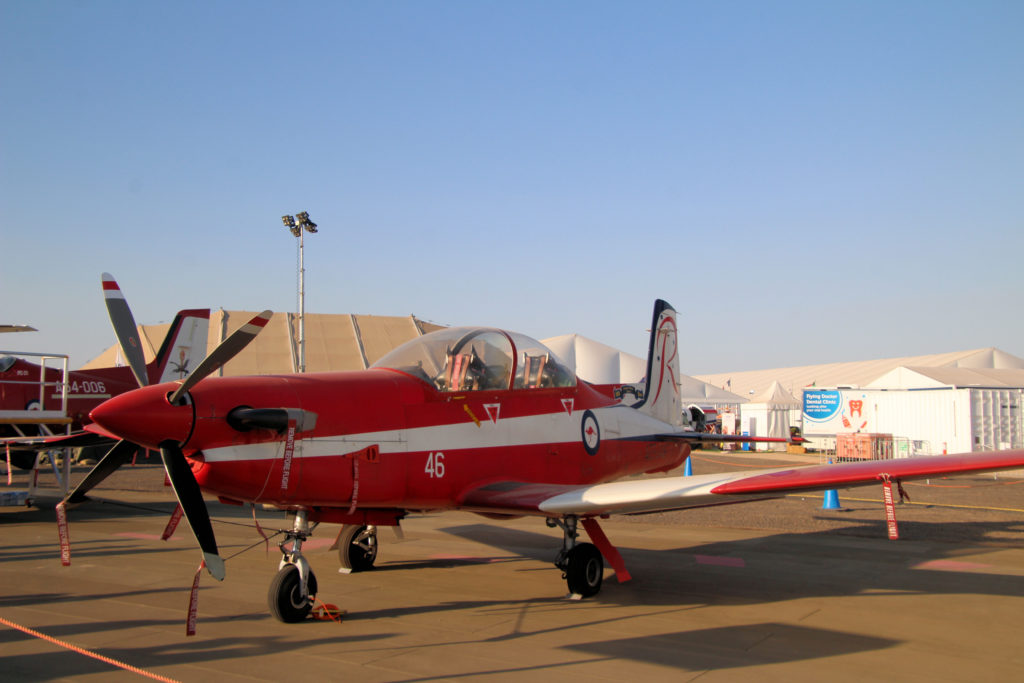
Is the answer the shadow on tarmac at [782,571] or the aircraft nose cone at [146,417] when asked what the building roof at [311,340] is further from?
the aircraft nose cone at [146,417]

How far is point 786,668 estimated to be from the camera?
523 cm

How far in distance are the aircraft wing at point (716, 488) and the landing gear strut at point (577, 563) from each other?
42 centimetres

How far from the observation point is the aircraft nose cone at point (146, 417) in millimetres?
5234

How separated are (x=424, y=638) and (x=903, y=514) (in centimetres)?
1150

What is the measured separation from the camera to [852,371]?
87.5 meters

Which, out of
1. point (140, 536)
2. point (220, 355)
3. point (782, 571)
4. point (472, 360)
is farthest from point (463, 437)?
point (140, 536)

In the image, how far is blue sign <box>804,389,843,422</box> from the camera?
3222 cm

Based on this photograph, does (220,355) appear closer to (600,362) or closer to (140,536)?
(140,536)

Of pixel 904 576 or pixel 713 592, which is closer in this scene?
pixel 713 592

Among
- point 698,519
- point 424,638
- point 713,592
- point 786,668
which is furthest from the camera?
point 698,519

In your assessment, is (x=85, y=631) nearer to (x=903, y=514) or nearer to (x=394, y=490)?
(x=394, y=490)

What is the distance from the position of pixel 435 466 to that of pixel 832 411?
2943 centimetres

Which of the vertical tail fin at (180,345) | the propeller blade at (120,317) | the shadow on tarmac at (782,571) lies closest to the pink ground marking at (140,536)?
the vertical tail fin at (180,345)

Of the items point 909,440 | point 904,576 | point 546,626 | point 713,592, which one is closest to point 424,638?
point 546,626
